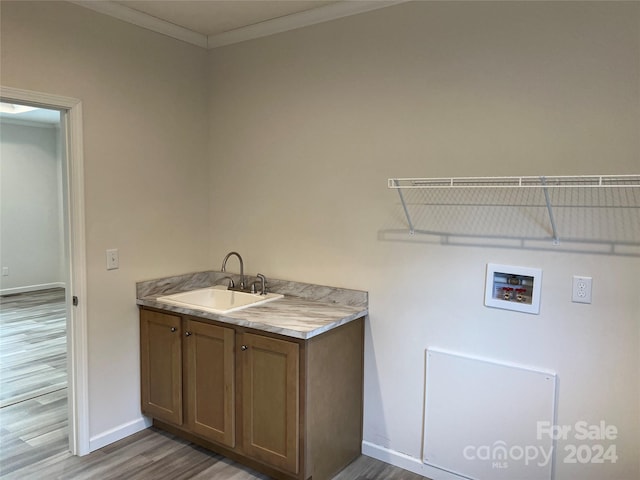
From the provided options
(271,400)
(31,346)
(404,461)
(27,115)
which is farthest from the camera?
(27,115)

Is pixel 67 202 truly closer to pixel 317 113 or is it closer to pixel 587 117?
pixel 317 113

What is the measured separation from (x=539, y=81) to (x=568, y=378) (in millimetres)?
1310

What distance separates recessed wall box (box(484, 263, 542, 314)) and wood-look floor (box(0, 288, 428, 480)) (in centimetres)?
104

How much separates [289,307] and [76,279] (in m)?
1.17

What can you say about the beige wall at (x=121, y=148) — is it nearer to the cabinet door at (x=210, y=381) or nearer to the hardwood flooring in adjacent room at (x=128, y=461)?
the hardwood flooring in adjacent room at (x=128, y=461)

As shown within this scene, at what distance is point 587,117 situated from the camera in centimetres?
199

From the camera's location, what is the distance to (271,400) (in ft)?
7.77

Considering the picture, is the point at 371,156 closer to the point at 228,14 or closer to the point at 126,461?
the point at 228,14

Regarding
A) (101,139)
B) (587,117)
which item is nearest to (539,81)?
(587,117)

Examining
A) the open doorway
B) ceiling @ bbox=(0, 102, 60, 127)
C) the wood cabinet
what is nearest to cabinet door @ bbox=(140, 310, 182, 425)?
the wood cabinet

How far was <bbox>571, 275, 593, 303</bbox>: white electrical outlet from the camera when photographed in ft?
6.68

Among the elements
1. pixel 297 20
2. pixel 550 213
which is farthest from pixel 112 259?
pixel 550 213

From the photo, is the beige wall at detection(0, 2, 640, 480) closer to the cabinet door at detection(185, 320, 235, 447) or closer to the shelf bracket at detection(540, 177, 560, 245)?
the shelf bracket at detection(540, 177, 560, 245)

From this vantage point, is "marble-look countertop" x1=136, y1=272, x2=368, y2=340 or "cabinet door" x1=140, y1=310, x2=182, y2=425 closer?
"marble-look countertop" x1=136, y1=272, x2=368, y2=340
